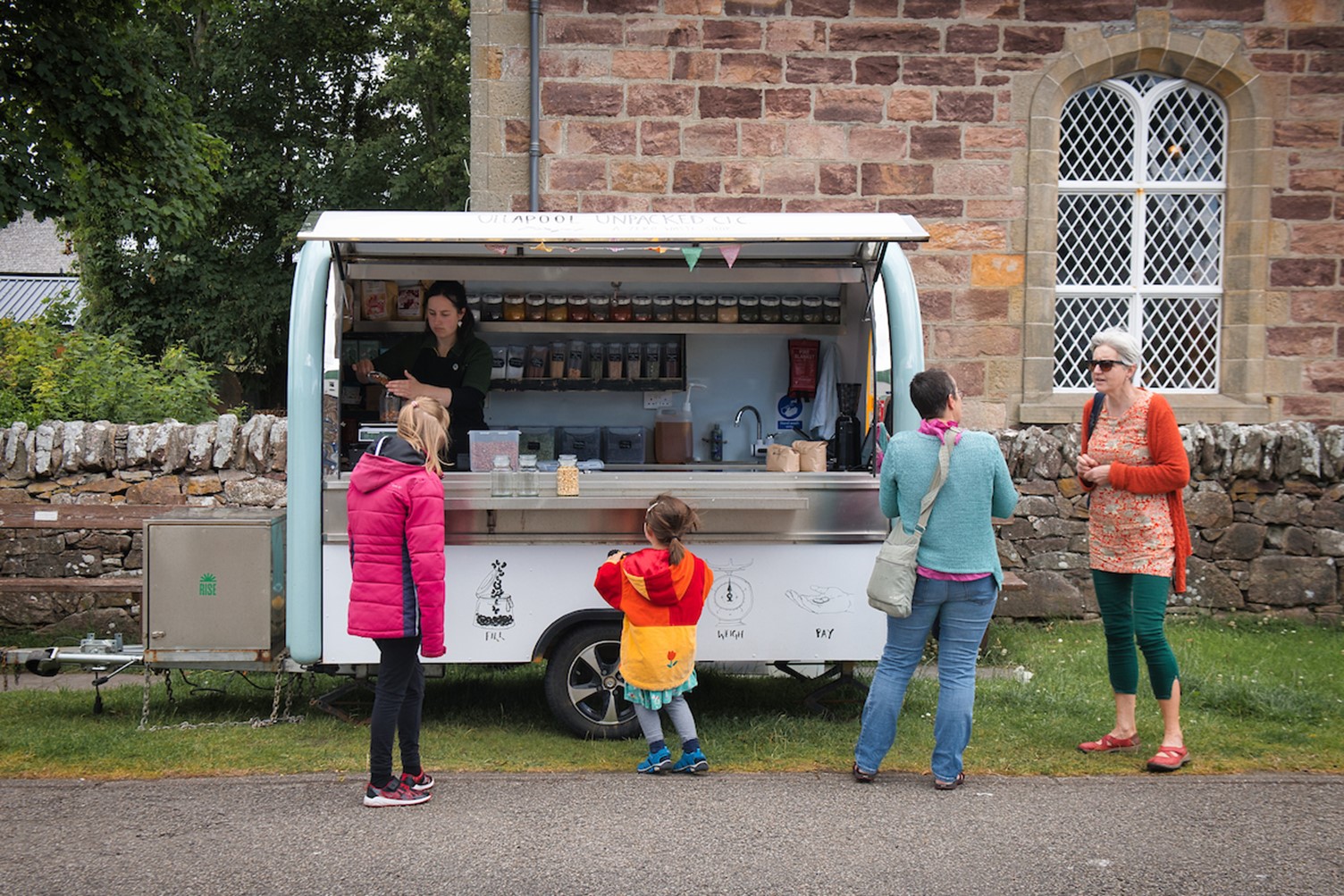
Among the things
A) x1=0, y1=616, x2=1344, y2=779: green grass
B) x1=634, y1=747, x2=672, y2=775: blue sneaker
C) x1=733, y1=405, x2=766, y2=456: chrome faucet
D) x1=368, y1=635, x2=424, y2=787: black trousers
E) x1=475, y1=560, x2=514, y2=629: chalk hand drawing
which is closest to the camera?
x1=368, y1=635, x2=424, y2=787: black trousers

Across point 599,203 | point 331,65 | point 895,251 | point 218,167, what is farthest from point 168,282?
point 895,251

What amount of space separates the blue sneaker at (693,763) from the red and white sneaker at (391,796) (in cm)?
114

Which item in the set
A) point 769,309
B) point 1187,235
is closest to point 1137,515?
point 769,309

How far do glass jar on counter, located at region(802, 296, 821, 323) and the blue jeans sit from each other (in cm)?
269

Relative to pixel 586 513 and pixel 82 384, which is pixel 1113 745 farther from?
pixel 82 384

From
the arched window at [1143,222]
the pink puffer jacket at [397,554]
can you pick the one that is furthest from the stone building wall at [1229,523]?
the pink puffer jacket at [397,554]

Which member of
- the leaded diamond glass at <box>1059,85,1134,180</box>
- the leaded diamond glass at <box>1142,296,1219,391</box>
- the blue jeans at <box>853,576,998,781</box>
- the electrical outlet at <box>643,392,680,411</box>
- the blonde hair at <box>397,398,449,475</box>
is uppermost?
the leaded diamond glass at <box>1059,85,1134,180</box>

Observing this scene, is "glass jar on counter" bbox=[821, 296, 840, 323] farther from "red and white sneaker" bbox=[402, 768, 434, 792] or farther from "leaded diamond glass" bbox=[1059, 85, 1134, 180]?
"red and white sneaker" bbox=[402, 768, 434, 792]

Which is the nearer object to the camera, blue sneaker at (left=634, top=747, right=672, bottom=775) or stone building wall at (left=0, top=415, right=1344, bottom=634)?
blue sneaker at (left=634, top=747, right=672, bottom=775)

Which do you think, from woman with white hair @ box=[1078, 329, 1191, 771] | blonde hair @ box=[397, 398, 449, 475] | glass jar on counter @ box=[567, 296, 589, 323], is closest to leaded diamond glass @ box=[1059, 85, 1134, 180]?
glass jar on counter @ box=[567, 296, 589, 323]

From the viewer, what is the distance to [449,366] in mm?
7105

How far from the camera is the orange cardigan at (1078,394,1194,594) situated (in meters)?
5.56

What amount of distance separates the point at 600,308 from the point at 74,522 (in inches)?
141

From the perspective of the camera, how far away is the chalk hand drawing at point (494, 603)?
620 cm
